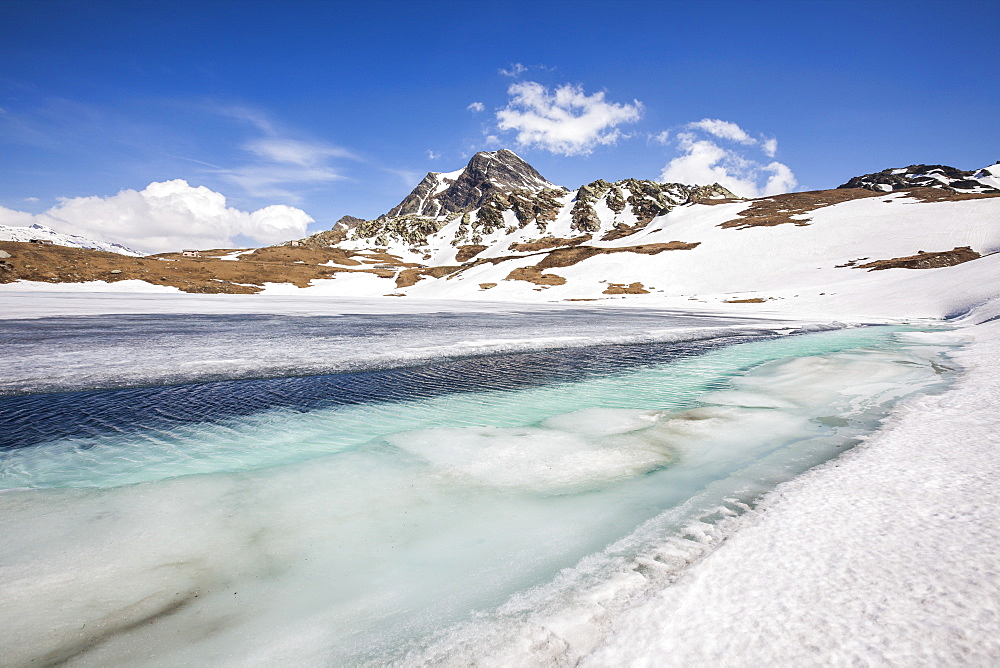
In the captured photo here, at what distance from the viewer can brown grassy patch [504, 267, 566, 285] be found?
5156 cm

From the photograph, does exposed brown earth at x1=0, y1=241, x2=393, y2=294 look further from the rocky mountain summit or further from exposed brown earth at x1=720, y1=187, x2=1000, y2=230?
exposed brown earth at x1=720, y1=187, x2=1000, y2=230

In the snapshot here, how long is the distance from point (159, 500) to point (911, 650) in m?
4.51

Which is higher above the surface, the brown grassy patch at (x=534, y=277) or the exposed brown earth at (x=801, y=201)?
the exposed brown earth at (x=801, y=201)

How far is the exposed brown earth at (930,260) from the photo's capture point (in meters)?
36.3

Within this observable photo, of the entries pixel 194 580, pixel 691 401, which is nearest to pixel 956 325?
pixel 691 401

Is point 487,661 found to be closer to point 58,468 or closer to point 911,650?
point 911,650

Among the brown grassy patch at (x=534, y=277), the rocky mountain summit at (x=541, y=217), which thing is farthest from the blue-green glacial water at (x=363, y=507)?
the rocky mountain summit at (x=541, y=217)

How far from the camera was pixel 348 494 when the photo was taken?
364cm

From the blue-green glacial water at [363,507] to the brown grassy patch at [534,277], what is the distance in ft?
147

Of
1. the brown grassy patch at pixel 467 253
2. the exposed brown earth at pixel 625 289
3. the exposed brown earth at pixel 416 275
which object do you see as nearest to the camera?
the exposed brown earth at pixel 625 289

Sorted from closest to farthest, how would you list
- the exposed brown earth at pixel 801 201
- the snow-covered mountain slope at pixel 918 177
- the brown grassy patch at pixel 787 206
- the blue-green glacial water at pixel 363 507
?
the blue-green glacial water at pixel 363 507 < the exposed brown earth at pixel 801 201 < the brown grassy patch at pixel 787 206 < the snow-covered mountain slope at pixel 918 177

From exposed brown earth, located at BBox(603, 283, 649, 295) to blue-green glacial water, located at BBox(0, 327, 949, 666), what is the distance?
3977 cm

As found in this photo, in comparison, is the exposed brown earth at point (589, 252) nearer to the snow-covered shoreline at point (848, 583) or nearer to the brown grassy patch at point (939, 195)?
the brown grassy patch at point (939, 195)

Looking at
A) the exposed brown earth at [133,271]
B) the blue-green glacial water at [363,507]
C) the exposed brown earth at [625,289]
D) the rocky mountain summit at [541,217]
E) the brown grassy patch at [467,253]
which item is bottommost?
the blue-green glacial water at [363,507]
